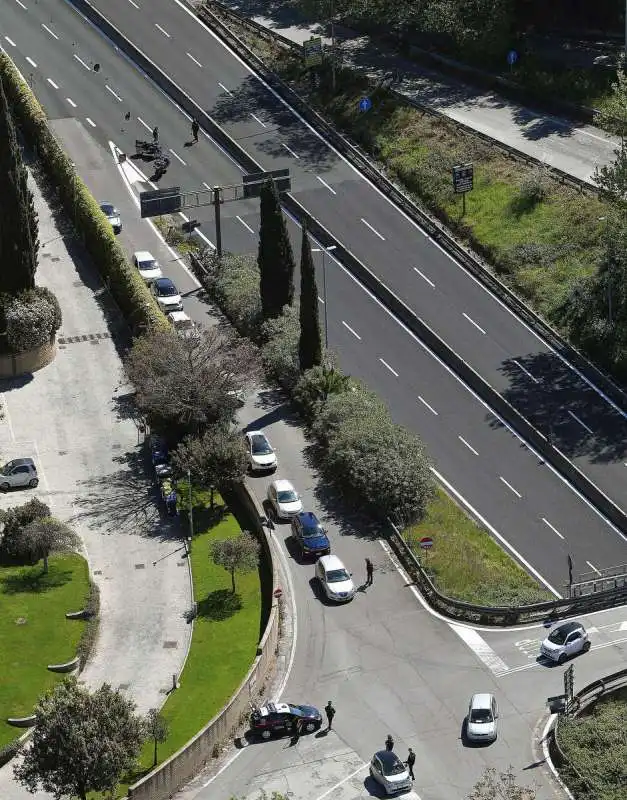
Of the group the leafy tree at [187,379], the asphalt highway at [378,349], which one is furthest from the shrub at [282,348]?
the leafy tree at [187,379]

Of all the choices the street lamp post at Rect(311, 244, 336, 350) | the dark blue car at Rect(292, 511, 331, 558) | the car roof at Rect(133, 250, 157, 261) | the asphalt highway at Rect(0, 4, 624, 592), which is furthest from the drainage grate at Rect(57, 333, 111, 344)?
the dark blue car at Rect(292, 511, 331, 558)

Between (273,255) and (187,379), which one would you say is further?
(273,255)

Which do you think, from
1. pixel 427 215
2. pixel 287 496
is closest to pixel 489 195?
pixel 427 215

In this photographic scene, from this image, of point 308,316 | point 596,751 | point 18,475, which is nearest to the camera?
point 596,751

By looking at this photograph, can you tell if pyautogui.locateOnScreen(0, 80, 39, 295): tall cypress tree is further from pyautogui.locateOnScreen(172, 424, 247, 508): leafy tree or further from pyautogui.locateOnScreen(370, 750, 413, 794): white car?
pyautogui.locateOnScreen(370, 750, 413, 794): white car

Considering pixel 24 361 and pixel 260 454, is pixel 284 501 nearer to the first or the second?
pixel 260 454
